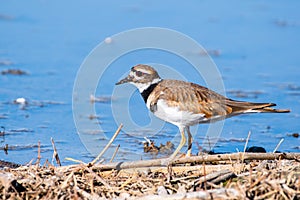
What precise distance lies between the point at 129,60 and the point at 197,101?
3.80m

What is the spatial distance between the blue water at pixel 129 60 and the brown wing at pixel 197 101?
571 mm

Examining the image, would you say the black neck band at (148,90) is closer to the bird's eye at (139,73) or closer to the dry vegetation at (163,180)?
the bird's eye at (139,73)

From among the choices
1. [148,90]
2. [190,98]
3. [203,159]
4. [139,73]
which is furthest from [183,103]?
[203,159]

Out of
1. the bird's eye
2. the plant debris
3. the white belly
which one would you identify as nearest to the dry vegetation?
the white belly

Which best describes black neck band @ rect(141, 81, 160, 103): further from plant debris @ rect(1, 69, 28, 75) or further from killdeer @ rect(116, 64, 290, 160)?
plant debris @ rect(1, 69, 28, 75)

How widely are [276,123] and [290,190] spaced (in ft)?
12.0

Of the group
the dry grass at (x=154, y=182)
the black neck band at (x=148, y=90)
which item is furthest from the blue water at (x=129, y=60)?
the dry grass at (x=154, y=182)

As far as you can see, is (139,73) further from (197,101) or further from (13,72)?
(13,72)

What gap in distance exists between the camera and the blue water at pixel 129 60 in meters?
7.44

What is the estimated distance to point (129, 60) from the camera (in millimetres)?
10031

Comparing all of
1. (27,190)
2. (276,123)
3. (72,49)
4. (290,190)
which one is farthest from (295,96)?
(27,190)

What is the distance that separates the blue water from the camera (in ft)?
24.4

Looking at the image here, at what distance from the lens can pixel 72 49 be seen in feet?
33.9

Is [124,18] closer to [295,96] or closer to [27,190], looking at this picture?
[295,96]
